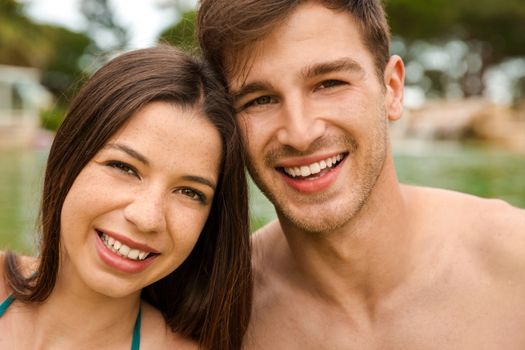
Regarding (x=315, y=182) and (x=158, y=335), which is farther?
(x=158, y=335)

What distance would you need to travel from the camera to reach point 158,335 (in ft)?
9.86

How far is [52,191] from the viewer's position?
9.18ft

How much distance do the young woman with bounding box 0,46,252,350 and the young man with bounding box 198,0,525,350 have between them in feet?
0.64

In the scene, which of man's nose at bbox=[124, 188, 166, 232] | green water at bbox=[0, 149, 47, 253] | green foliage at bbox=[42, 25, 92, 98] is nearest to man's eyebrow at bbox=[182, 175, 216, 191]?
man's nose at bbox=[124, 188, 166, 232]

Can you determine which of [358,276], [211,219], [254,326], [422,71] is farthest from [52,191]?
[422,71]

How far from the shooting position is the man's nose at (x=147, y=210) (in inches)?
97.0

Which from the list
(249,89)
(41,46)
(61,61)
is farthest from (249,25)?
(61,61)

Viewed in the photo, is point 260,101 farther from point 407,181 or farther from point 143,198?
point 407,181

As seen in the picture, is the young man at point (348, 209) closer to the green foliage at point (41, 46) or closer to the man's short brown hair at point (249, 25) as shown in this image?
the man's short brown hair at point (249, 25)

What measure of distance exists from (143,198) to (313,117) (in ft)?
2.74

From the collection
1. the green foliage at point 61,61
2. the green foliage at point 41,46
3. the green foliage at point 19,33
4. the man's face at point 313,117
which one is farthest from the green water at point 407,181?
the green foliage at point 61,61

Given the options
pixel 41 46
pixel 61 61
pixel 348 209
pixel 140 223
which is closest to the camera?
pixel 140 223

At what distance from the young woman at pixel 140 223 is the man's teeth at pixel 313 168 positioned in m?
0.24

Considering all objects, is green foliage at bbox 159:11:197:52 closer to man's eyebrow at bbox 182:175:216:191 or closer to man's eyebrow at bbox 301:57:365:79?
man's eyebrow at bbox 301:57:365:79
